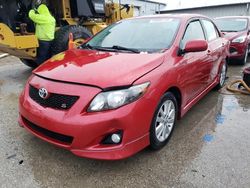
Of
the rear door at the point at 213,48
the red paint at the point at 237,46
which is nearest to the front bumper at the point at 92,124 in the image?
the rear door at the point at 213,48

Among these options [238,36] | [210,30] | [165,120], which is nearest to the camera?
[165,120]

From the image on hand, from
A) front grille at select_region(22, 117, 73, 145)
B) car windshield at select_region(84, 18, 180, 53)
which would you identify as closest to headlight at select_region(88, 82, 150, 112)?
front grille at select_region(22, 117, 73, 145)

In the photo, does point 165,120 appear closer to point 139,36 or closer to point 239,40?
point 139,36

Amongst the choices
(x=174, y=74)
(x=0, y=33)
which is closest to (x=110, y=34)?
(x=174, y=74)

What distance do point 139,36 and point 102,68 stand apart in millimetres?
1083

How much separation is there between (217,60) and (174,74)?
6.55 ft

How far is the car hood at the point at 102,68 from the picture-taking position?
265 cm

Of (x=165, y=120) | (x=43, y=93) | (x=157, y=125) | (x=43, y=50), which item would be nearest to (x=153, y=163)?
(x=157, y=125)

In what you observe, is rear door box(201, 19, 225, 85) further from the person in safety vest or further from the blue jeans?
the blue jeans

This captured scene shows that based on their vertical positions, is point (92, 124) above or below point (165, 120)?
above

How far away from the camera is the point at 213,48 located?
4586 mm

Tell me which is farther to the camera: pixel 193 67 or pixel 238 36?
pixel 238 36

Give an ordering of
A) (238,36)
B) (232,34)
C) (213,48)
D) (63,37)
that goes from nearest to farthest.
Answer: (213,48) → (63,37) → (238,36) → (232,34)

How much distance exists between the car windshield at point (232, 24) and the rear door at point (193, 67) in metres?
4.61
